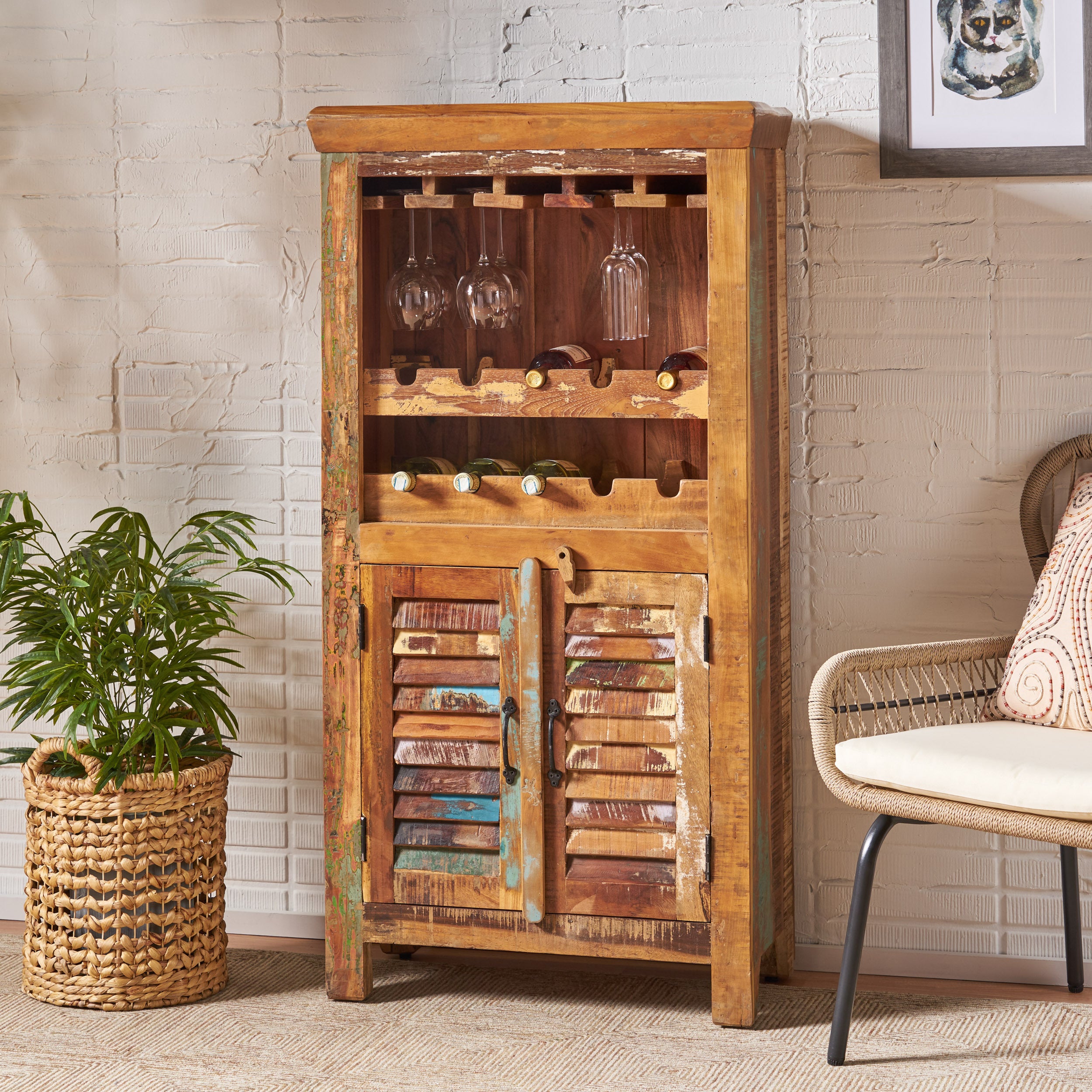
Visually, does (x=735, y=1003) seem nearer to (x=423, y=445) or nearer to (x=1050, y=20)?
(x=423, y=445)

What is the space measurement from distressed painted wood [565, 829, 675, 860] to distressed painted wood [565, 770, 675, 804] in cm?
6

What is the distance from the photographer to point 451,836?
7.60ft

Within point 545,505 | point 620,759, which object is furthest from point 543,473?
point 620,759

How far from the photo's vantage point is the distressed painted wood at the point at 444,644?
2.29 metres

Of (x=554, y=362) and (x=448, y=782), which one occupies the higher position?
(x=554, y=362)

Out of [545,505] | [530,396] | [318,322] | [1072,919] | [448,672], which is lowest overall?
[1072,919]

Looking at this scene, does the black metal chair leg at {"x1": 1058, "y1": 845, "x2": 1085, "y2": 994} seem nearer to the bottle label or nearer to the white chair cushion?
the white chair cushion

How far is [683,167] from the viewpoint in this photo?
219 centimetres

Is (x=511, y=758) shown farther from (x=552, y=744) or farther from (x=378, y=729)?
(x=378, y=729)

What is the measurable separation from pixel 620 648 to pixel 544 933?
0.51 m

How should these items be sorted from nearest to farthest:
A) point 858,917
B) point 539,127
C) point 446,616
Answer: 1. point 858,917
2. point 539,127
3. point 446,616

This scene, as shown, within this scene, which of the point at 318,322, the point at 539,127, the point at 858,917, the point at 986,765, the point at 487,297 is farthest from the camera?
the point at 318,322

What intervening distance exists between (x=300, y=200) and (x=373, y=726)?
109 centimetres

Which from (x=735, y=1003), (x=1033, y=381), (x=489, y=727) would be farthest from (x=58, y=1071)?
(x=1033, y=381)
